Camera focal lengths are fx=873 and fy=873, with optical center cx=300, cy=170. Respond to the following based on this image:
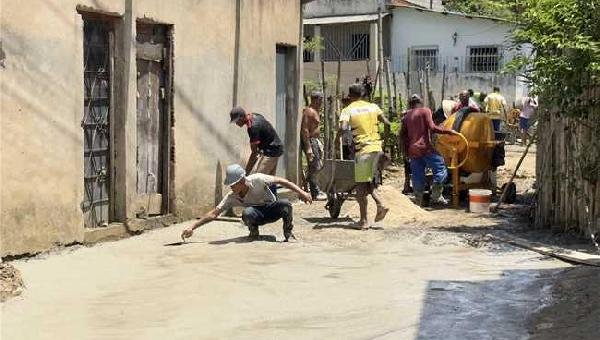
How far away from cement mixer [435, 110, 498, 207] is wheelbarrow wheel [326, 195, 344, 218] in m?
2.09

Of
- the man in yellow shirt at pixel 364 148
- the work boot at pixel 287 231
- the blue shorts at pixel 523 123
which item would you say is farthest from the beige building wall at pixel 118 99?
the blue shorts at pixel 523 123

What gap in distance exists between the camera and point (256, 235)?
9.91 meters

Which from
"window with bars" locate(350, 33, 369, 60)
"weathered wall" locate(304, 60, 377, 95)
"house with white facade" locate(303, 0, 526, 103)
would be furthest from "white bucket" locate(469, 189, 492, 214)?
"window with bars" locate(350, 33, 369, 60)

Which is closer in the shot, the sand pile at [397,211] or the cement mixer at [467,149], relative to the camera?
the sand pile at [397,211]

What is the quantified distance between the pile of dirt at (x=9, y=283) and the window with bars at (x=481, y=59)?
26940 millimetres

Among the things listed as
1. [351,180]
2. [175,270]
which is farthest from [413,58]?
[175,270]

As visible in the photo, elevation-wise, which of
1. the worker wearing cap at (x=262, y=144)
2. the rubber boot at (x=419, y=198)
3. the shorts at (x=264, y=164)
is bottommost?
the rubber boot at (x=419, y=198)

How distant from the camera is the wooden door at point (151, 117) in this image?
34.6ft

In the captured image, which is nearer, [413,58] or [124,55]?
[124,55]

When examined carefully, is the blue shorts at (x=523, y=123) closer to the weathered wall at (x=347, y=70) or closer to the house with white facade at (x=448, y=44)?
the house with white facade at (x=448, y=44)

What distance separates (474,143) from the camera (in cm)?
1281

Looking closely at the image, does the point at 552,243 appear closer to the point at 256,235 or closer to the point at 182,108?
the point at 256,235

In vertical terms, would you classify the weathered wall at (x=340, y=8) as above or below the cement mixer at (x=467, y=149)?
above

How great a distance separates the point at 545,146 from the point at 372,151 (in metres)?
2.05
